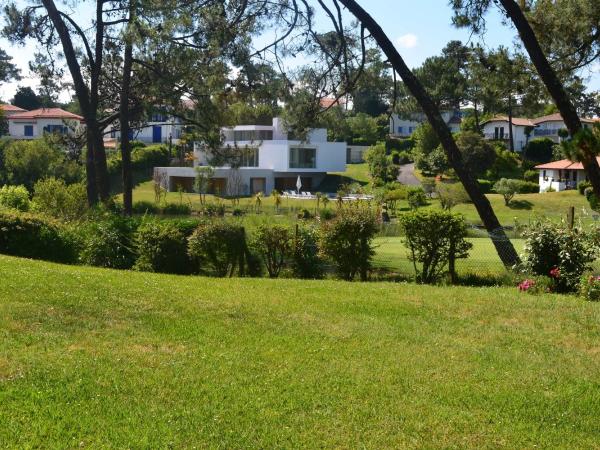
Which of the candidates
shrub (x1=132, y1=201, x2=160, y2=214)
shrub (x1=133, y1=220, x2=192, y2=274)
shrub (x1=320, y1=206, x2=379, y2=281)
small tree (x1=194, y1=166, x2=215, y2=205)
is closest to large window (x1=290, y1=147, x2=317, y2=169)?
small tree (x1=194, y1=166, x2=215, y2=205)

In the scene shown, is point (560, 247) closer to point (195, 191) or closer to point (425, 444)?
point (425, 444)

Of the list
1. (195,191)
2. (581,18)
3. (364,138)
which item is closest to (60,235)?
(581,18)

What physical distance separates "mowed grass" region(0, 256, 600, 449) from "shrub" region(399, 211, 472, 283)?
3.70 m

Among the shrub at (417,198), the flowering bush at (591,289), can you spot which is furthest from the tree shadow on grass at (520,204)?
the flowering bush at (591,289)

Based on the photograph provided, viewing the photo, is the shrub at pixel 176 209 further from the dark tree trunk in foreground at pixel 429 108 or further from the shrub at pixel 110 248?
the dark tree trunk in foreground at pixel 429 108

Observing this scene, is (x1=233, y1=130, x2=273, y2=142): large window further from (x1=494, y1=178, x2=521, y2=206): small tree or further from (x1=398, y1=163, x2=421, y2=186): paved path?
(x1=494, y1=178, x2=521, y2=206): small tree

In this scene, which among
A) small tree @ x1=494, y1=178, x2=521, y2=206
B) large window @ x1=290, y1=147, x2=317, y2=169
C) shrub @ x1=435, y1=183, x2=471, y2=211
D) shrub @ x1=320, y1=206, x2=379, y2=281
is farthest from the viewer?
large window @ x1=290, y1=147, x2=317, y2=169

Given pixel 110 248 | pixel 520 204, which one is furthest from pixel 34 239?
pixel 520 204

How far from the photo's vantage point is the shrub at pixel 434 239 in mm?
15492

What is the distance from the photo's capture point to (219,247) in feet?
54.1

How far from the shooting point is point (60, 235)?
1745 centimetres

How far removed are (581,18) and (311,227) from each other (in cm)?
766

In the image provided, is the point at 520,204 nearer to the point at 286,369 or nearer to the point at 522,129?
the point at 522,129

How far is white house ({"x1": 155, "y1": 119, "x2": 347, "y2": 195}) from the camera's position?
6719 centimetres
